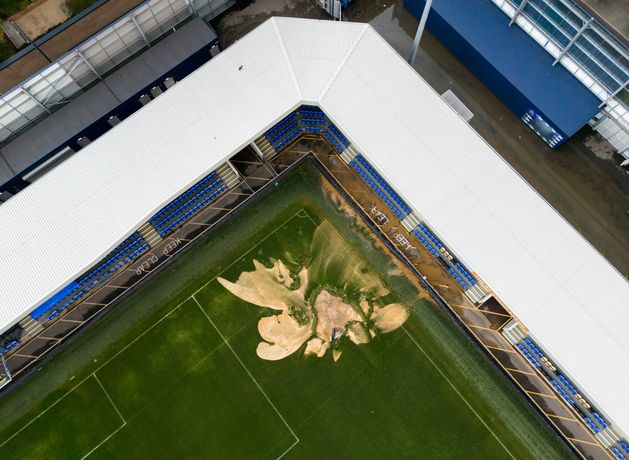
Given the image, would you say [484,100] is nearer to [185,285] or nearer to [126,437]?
[185,285]

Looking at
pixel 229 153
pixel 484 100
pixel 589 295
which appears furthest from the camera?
pixel 484 100

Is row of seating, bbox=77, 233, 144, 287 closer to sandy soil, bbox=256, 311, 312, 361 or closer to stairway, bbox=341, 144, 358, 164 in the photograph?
sandy soil, bbox=256, 311, 312, 361

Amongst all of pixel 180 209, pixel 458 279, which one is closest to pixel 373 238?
pixel 458 279

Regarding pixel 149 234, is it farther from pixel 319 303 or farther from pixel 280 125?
pixel 319 303

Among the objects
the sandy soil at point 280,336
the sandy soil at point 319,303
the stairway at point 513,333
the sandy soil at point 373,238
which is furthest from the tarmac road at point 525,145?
the sandy soil at point 280,336

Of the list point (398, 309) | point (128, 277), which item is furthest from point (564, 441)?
point (128, 277)

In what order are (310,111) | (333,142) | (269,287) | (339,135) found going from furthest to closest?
1. (333,142)
2. (339,135)
3. (310,111)
4. (269,287)
